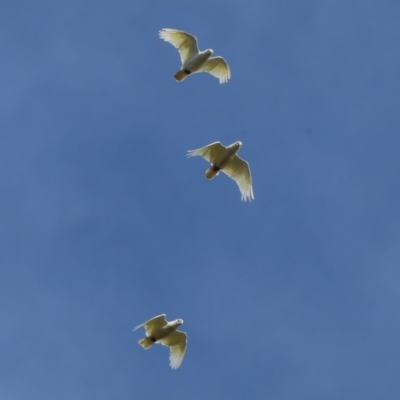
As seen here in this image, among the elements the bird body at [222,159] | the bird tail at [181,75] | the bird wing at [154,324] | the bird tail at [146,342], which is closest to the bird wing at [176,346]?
the bird tail at [146,342]

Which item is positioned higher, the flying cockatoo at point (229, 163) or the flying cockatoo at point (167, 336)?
the flying cockatoo at point (229, 163)

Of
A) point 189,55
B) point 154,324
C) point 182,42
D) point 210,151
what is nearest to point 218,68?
point 189,55

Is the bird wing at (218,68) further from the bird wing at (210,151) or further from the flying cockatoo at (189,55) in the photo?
the bird wing at (210,151)

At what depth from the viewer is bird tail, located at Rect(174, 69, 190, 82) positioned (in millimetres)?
46406

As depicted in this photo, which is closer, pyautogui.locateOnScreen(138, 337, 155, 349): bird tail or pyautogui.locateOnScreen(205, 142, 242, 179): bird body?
pyautogui.locateOnScreen(138, 337, 155, 349): bird tail

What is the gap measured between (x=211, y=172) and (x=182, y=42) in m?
7.35

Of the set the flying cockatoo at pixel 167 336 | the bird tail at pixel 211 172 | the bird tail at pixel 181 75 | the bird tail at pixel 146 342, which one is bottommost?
the bird tail at pixel 146 342

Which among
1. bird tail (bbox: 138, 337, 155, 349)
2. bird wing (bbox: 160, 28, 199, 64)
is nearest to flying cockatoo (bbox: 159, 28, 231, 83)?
bird wing (bbox: 160, 28, 199, 64)

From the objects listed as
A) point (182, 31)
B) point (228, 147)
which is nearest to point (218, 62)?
point (182, 31)

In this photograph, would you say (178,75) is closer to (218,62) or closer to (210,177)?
(218,62)

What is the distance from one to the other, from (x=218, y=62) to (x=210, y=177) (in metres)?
6.90

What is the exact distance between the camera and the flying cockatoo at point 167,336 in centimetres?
4259

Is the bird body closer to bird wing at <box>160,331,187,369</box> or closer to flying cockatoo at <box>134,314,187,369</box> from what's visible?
flying cockatoo at <box>134,314,187,369</box>

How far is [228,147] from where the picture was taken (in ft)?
148
